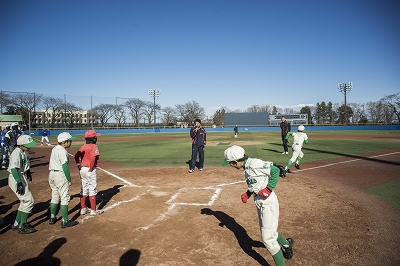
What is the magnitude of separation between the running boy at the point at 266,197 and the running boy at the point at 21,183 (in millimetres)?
4447

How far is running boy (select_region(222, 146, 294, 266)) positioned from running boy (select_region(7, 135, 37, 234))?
445 centimetres

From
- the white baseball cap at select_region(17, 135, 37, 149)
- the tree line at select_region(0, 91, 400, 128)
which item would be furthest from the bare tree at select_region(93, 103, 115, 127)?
the white baseball cap at select_region(17, 135, 37, 149)

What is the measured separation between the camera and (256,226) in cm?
511

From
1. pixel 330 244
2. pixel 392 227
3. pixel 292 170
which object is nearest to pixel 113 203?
pixel 330 244

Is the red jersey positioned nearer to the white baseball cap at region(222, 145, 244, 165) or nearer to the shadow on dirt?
the shadow on dirt

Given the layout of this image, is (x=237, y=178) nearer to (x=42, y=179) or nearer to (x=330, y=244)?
(x=330, y=244)

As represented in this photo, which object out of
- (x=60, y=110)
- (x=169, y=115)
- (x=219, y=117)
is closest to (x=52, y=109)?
(x=60, y=110)

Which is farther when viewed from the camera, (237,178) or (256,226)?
(237,178)

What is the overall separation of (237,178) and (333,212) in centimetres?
416

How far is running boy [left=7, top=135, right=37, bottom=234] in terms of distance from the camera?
4.83 metres

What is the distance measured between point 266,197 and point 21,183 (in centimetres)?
494

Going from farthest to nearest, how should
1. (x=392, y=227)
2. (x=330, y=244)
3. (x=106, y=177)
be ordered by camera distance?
1. (x=106, y=177)
2. (x=392, y=227)
3. (x=330, y=244)

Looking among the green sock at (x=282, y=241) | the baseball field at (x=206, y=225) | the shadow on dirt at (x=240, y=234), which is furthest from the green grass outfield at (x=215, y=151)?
the green sock at (x=282, y=241)

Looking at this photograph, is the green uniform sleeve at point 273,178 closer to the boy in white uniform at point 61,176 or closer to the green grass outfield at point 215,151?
the boy in white uniform at point 61,176
